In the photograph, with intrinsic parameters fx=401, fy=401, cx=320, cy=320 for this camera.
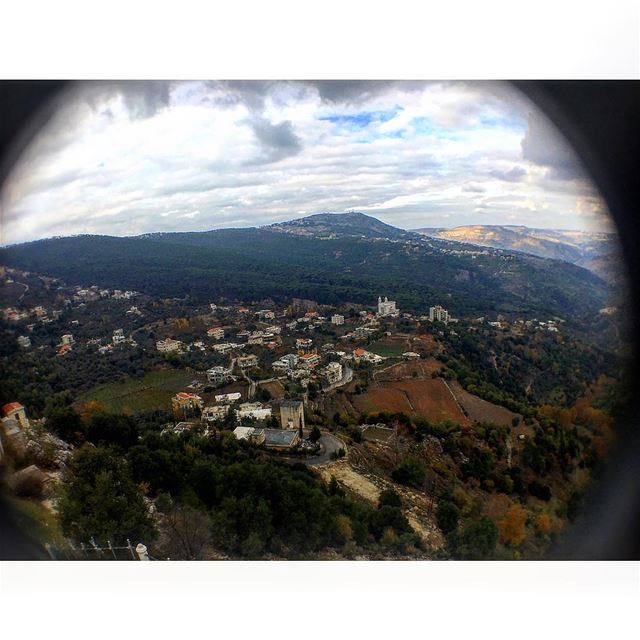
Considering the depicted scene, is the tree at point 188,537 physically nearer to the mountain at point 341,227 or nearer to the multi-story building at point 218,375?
the multi-story building at point 218,375

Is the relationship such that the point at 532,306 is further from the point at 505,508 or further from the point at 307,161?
the point at 307,161

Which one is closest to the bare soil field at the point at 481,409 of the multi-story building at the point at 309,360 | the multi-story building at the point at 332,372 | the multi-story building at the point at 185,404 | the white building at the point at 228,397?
the multi-story building at the point at 332,372

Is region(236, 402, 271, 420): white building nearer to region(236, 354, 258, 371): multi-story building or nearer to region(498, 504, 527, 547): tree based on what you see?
region(236, 354, 258, 371): multi-story building

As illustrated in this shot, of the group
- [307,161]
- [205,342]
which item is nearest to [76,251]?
[205,342]

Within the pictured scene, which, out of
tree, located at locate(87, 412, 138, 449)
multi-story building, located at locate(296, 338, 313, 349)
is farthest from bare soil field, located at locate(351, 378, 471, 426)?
tree, located at locate(87, 412, 138, 449)

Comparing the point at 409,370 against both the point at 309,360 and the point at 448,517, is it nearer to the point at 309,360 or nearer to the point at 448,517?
the point at 309,360

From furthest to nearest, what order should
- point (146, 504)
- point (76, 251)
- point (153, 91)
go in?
1. point (76, 251)
2. point (146, 504)
3. point (153, 91)
